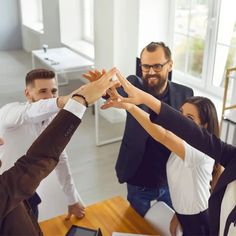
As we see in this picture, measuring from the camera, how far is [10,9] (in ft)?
25.6

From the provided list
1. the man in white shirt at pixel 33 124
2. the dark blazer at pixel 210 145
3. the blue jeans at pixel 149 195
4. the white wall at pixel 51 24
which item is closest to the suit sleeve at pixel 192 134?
the dark blazer at pixel 210 145

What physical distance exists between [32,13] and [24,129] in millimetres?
6488

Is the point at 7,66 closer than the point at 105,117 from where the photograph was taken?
No

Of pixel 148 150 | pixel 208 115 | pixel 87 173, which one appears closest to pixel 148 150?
pixel 148 150

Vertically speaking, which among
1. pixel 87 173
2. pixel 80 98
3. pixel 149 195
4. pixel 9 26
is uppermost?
pixel 80 98

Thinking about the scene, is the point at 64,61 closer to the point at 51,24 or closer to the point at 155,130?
the point at 51,24

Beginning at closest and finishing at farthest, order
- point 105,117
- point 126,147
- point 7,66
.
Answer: point 126,147 → point 105,117 → point 7,66

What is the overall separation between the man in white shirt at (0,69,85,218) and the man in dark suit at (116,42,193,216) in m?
0.34

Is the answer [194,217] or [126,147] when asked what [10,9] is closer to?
[126,147]

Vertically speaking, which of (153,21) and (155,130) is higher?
(153,21)

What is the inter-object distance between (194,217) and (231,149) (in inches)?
17.8

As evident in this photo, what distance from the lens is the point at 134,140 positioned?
6.50 ft

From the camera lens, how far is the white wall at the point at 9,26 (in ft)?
→ 25.5

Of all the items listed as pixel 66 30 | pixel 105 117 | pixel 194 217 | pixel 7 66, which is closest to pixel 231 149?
pixel 194 217
